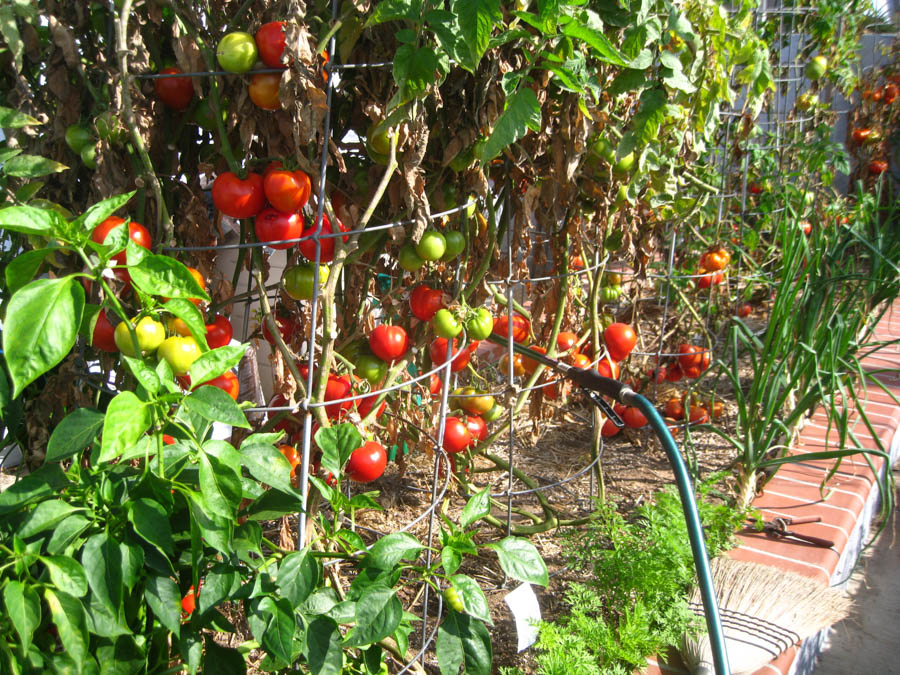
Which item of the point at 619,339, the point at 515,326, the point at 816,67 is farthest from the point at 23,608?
the point at 816,67

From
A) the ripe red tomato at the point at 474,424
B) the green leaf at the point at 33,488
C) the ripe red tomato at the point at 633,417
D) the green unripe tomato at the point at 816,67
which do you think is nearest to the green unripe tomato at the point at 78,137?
the green leaf at the point at 33,488

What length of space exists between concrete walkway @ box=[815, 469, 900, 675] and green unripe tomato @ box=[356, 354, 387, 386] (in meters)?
1.40

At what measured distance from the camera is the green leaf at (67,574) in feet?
2.08

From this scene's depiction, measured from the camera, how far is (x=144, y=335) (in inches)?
31.1

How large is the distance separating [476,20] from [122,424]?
536mm

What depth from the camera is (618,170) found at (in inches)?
58.4

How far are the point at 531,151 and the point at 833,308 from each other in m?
1.20

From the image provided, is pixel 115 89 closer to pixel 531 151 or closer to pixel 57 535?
pixel 57 535

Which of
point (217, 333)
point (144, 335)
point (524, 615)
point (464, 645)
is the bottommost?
point (524, 615)

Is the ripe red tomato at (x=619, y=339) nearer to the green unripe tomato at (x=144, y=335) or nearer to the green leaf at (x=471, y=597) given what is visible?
the green leaf at (x=471, y=597)

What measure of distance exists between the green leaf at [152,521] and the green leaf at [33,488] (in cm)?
10

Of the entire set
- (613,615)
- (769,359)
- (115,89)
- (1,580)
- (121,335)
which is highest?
(115,89)

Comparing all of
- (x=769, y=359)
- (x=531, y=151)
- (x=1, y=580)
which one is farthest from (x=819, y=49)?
(x=1, y=580)

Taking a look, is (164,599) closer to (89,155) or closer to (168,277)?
(168,277)
